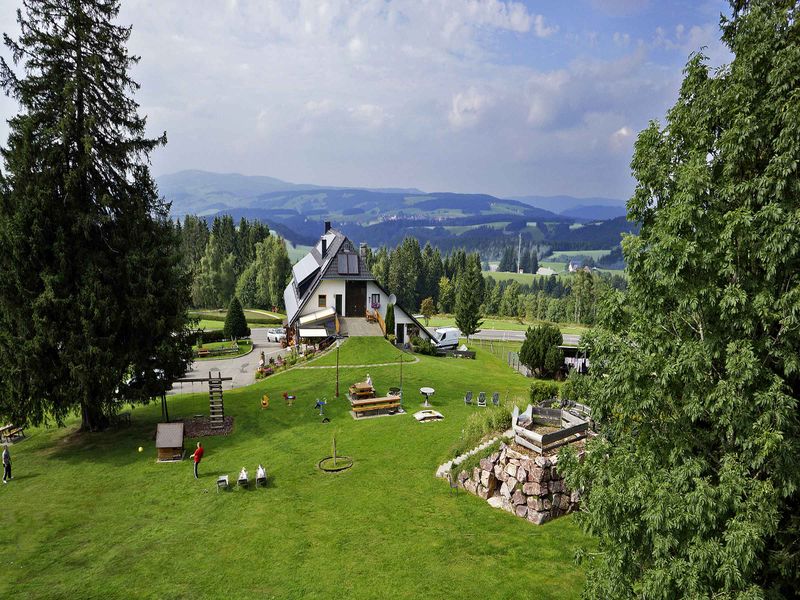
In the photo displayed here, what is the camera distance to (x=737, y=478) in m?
7.80

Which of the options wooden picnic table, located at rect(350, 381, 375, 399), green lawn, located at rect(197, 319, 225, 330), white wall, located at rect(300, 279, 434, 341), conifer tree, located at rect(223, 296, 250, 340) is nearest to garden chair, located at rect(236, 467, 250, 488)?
wooden picnic table, located at rect(350, 381, 375, 399)

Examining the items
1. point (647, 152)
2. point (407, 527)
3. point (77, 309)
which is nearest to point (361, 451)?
point (407, 527)

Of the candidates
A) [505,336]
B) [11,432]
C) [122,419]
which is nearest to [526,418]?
[122,419]

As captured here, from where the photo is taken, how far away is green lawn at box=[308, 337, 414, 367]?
39219 mm

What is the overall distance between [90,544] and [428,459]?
1287 cm

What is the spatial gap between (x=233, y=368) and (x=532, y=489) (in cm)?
3436

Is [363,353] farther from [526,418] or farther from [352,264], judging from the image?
[526,418]

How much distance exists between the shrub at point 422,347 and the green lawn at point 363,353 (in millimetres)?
4657

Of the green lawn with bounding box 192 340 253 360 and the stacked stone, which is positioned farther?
the green lawn with bounding box 192 340 253 360

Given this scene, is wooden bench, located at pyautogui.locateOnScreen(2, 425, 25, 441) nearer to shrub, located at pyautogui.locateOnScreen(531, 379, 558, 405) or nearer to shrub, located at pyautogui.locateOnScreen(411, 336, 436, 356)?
shrub, located at pyautogui.locateOnScreen(531, 379, 558, 405)

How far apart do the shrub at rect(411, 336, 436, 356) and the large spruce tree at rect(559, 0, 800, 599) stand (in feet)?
124

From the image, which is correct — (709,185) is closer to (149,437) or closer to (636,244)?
(636,244)

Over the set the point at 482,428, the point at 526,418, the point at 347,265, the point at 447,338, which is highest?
the point at 347,265

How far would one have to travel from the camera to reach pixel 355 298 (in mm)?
51719
